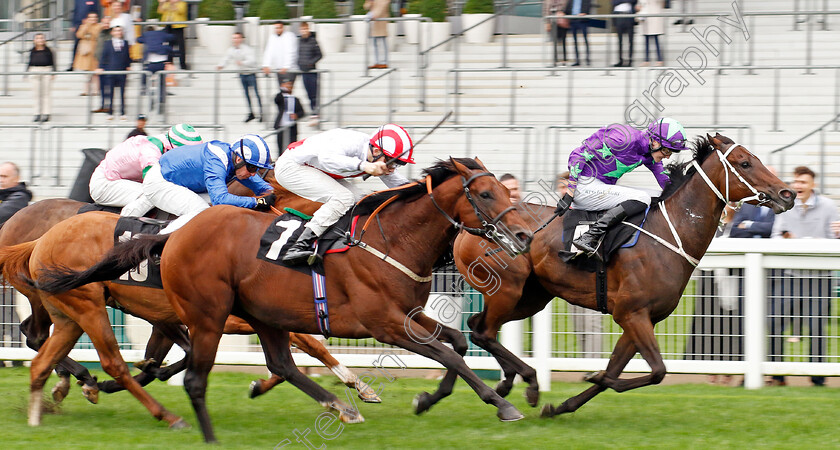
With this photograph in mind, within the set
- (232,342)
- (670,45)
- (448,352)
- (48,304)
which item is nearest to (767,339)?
(448,352)

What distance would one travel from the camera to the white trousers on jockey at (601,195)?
7070mm

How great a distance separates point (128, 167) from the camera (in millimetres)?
7793

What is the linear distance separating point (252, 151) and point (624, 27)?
7.14 metres

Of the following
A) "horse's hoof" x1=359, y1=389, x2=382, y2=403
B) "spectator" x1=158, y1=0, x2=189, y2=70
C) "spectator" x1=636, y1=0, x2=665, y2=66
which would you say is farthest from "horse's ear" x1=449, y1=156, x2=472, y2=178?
"spectator" x1=158, y1=0, x2=189, y2=70

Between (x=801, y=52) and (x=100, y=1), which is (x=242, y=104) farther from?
(x=801, y=52)

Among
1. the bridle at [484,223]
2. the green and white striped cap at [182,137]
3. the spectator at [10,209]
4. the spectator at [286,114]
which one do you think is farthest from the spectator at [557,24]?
the bridle at [484,223]

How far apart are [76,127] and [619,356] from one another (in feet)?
28.2

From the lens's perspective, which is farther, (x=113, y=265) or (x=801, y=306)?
(x=801, y=306)

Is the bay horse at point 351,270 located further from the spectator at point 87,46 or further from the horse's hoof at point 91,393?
the spectator at point 87,46

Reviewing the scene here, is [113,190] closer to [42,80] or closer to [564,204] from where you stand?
[564,204]

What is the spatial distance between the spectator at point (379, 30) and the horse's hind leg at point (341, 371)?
22.7 feet

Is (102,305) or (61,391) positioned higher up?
(102,305)

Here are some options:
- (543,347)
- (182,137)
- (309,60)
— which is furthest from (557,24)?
(182,137)

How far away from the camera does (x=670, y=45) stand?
1290 cm
